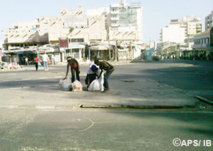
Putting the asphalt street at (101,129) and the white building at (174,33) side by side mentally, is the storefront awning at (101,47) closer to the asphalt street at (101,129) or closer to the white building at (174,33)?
the asphalt street at (101,129)

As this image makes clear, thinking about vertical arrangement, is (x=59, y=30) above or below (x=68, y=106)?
above

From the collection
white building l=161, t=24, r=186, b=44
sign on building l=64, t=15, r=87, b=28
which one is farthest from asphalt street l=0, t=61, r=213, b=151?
white building l=161, t=24, r=186, b=44

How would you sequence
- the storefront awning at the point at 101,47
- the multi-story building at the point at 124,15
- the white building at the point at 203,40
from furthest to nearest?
the multi-story building at the point at 124,15 < the white building at the point at 203,40 < the storefront awning at the point at 101,47

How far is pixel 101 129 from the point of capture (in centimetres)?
480

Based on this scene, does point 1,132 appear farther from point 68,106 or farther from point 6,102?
point 6,102

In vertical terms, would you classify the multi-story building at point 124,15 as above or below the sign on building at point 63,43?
above

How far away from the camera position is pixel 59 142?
13.3ft

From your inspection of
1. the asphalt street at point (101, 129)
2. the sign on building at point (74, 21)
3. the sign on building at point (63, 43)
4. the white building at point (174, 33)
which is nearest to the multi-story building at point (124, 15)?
the white building at point (174, 33)

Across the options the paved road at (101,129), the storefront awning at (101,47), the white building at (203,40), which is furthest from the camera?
the white building at (203,40)

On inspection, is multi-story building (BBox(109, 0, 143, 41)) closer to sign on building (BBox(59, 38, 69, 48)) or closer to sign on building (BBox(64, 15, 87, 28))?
sign on building (BBox(64, 15, 87, 28))

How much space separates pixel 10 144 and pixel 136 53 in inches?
2139

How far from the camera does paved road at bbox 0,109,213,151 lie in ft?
12.8

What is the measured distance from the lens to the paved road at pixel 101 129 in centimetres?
389

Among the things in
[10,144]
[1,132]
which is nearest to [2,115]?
[1,132]
